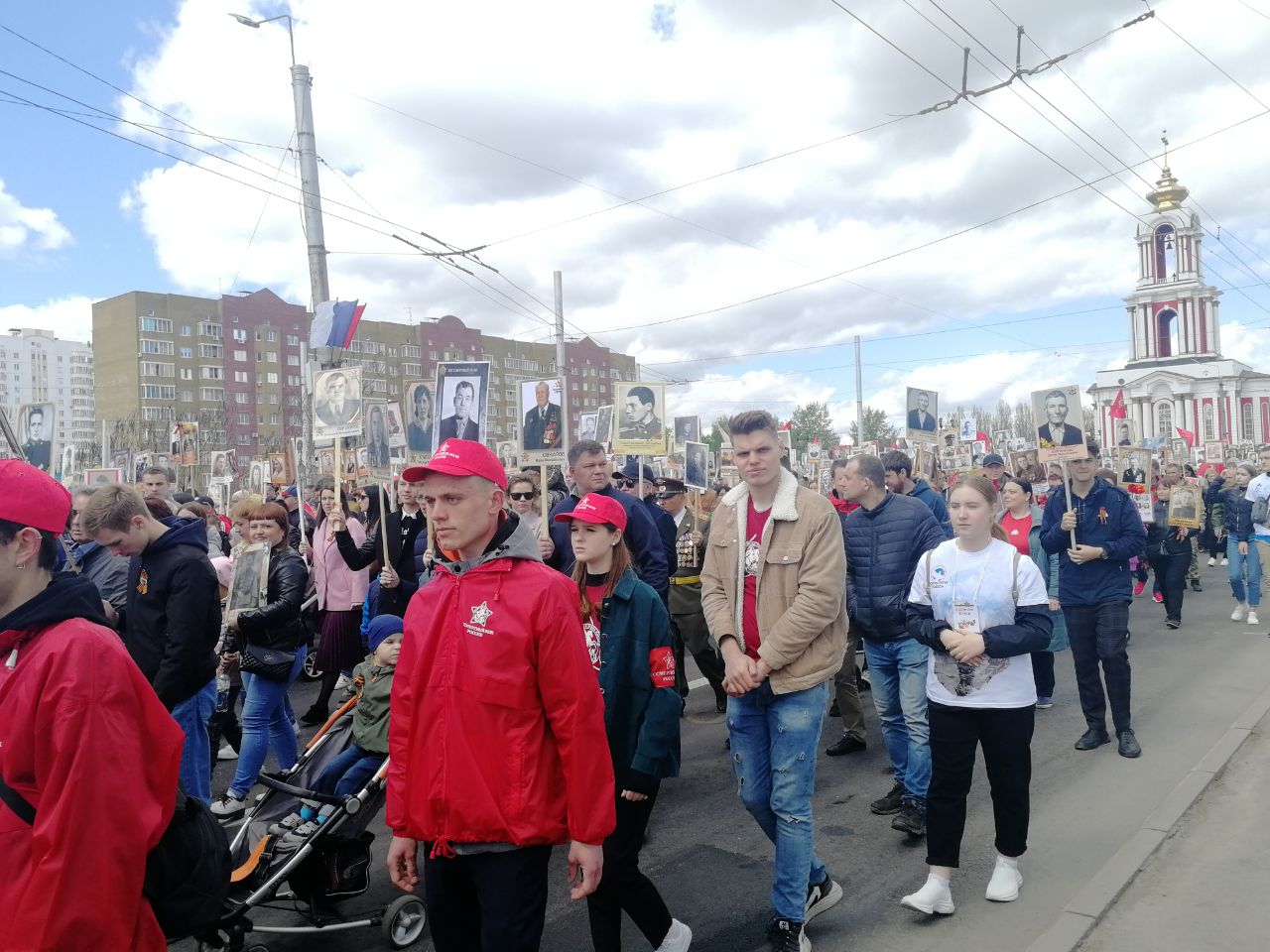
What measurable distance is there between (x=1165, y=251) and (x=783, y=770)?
4017 inches

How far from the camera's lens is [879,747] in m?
6.81

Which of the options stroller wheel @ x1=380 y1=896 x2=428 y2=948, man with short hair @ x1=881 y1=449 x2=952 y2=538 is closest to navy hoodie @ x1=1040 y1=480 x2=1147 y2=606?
man with short hair @ x1=881 y1=449 x2=952 y2=538

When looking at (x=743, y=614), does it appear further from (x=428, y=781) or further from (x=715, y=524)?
(x=428, y=781)

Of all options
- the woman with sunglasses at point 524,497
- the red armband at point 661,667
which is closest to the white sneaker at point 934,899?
the red armband at point 661,667

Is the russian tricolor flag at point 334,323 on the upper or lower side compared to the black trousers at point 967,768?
upper

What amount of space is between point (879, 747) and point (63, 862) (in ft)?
19.0

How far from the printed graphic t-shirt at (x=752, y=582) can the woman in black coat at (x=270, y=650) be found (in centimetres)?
325

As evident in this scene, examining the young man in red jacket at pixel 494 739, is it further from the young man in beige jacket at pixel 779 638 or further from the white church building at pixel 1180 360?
the white church building at pixel 1180 360

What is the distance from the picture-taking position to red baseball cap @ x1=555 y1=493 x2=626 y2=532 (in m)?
3.75

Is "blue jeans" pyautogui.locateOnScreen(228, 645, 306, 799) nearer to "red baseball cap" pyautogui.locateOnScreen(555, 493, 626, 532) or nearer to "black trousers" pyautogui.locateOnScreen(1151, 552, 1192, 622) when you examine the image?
"red baseball cap" pyautogui.locateOnScreen(555, 493, 626, 532)

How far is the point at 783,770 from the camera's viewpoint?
12.4 ft

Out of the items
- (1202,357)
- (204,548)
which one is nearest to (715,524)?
(204,548)

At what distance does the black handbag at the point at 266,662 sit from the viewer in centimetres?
576

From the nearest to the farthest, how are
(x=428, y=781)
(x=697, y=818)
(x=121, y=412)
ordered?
(x=428, y=781), (x=697, y=818), (x=121, y=412)
